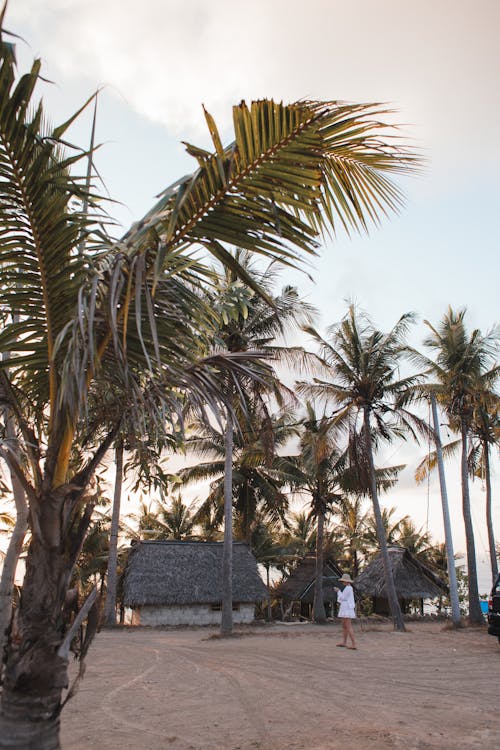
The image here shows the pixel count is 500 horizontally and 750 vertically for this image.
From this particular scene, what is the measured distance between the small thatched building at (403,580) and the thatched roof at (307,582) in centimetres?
139

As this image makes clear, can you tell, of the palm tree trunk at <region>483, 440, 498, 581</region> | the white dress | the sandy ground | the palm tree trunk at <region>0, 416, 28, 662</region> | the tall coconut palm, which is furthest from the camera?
the tall coconut palm

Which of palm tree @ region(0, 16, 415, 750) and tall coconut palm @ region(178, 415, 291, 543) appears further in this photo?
tall coconut palm @ region(178, 415, 291, 543)

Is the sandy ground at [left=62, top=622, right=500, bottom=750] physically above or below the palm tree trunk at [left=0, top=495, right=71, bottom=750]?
below

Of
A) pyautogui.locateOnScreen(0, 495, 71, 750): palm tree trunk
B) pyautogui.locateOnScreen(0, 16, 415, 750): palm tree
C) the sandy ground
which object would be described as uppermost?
pyautogui.locateOnScreen(0, 16, 415, 750): palm tree

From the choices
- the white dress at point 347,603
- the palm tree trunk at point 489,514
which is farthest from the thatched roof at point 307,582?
the white dress at point 347,603

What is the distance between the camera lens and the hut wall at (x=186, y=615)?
22.5 metres

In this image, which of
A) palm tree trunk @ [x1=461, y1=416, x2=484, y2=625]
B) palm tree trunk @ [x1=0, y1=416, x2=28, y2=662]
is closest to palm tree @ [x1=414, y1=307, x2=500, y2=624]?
palm tree trunk @ [x1=461, y1=416, x2=484, y2=625]

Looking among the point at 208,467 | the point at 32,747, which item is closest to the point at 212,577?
the point at 208,467

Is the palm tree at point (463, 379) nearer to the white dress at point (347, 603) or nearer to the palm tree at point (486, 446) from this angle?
the palm tree at point (486, 446)

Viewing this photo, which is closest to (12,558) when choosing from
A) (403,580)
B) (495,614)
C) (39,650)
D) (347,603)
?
(39,650)

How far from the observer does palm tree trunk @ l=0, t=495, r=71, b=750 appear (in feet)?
9.73

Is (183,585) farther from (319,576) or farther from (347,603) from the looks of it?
(347,603)

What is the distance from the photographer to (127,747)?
15.5 ft

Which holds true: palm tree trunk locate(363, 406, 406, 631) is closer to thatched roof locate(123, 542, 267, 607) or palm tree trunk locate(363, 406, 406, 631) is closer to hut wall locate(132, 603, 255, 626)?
Result: thatched roof locate(123, 542, 267, 607)
